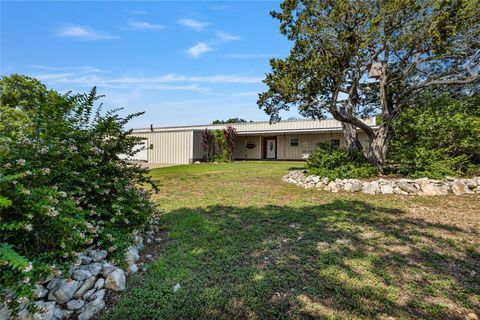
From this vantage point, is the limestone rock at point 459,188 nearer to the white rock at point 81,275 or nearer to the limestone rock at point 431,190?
the limestone rock at point 431,190

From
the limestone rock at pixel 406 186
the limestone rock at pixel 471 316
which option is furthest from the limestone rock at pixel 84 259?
the limestone rock at pixel 406 186

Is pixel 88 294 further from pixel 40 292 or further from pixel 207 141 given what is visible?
pixel 207 141

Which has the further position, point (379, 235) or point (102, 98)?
point (379, 235)

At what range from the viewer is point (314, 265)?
2635 millimetres

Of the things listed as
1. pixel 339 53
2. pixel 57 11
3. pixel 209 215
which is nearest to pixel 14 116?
pixel 57 11

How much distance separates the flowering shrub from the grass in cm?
64

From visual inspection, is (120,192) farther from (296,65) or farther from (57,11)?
(296,65)

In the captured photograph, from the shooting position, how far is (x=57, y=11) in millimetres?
4410

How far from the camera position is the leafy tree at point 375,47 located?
6355 millimetres

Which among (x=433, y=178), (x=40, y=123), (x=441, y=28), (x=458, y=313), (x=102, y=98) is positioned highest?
(x=441, y=28)

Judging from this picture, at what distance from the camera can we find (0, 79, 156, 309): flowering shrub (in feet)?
5.51

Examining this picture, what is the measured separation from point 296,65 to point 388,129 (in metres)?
3.94

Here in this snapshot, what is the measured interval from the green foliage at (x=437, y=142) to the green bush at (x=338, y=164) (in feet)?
3.09

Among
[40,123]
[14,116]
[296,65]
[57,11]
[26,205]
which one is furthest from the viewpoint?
[296,65]
